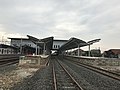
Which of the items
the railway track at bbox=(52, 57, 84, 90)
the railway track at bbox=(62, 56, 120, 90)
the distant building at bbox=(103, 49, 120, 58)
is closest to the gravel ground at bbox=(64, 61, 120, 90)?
the railway track at bbox=(62, 56, 120, 90)

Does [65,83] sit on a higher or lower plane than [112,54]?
lower

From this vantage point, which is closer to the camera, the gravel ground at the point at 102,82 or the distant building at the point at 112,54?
the gravel ground at the point at 102,82

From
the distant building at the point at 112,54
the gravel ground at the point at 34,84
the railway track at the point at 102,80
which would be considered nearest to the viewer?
the gravel ground at the point at 34,84

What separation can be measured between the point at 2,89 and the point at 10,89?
1.26 feet

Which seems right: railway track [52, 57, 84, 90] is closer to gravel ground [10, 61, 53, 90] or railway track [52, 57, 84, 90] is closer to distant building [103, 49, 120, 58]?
gravel ground [10, 61, 53, 90]

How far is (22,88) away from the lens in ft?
35.1

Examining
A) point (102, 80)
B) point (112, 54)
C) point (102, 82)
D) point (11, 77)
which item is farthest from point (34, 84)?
point (112, 54)

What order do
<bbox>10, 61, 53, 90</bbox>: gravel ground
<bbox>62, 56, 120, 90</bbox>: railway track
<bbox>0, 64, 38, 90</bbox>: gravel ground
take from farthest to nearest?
1. <bbox>62, 56, 120, 90</bbox>: railway track
2. <bbox>0, 64, 38, 90</bbox>: gravel ground
3. <bbox>10, 61, 53, 90</bbox>: gravel ground

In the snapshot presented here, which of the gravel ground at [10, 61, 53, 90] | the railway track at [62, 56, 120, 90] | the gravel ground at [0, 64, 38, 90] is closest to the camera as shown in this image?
the gravel ground at [10, 61, 53, 90]

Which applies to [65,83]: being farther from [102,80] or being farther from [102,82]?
[102,80]

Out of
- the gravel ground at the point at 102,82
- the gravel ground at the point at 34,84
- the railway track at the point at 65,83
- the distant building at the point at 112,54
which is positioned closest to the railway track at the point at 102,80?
the gravel ground at the point at 102,82

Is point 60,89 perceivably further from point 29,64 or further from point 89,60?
point 89,60

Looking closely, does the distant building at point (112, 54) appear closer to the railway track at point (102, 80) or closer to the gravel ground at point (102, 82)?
the railway track at point (102, 80)

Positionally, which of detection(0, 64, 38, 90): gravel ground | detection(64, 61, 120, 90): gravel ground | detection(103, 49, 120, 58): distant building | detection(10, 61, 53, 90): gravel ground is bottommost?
detection(64, 61, 120, 90): gravel ground
